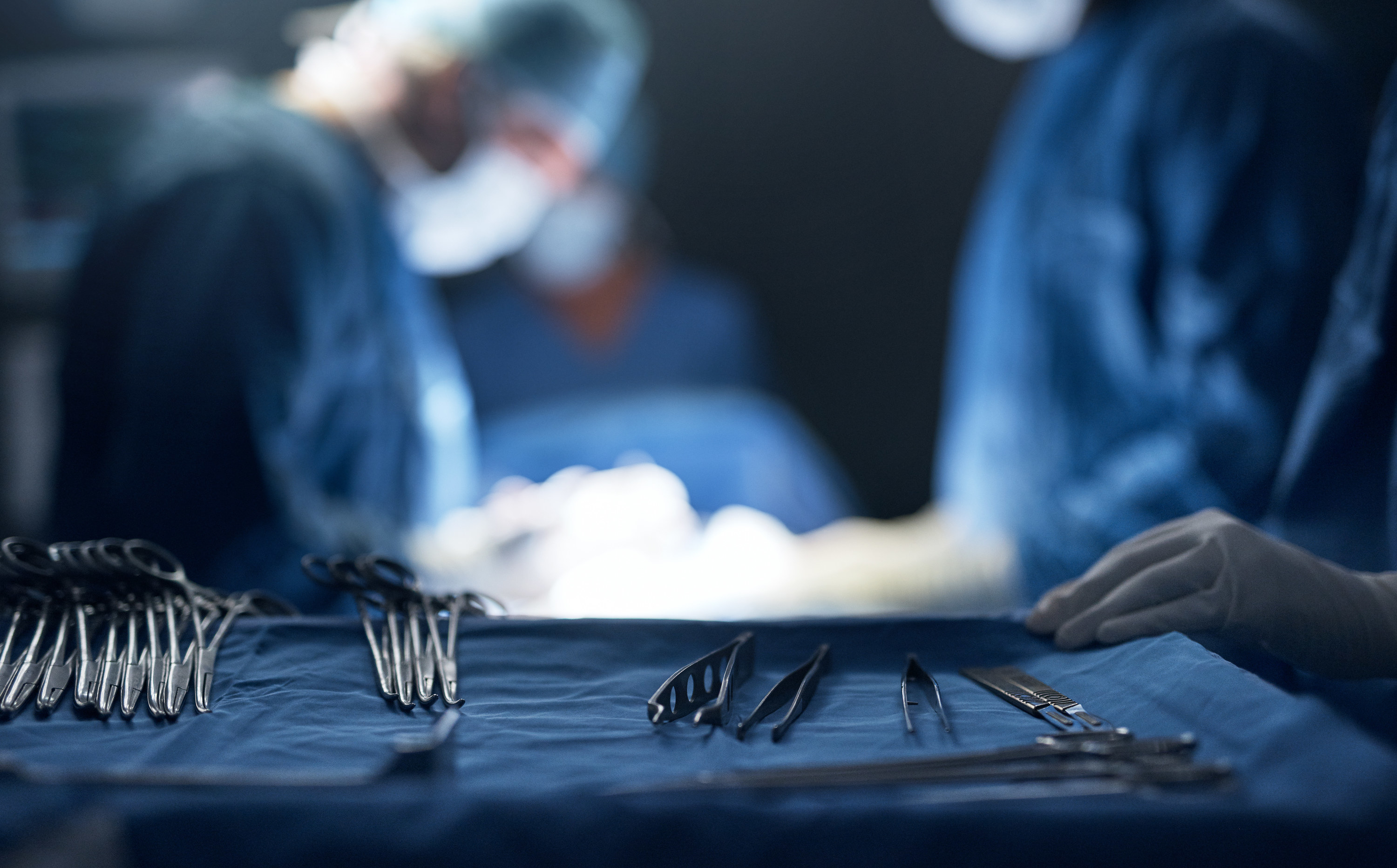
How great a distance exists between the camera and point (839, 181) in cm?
242

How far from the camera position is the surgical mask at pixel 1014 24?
7.53ft

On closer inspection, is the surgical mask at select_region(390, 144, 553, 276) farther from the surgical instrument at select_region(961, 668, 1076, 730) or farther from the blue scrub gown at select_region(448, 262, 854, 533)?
the surgical instrument at select_region(961, 668, 1076, 730)

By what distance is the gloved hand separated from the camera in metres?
0.91

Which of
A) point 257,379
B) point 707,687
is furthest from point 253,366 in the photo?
point 707,687

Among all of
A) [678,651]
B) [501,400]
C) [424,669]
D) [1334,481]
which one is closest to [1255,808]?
[678,651]

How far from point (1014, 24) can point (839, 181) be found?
0.60 meters

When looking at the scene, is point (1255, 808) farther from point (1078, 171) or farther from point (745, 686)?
point (1078, 171)

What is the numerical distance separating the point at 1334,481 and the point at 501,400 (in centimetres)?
190

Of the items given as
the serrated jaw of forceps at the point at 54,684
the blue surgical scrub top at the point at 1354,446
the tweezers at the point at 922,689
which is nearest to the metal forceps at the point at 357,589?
the serrated jaw of forceps at the point at 54,684

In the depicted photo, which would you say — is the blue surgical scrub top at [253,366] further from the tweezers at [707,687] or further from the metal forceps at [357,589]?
the tweezers at [707,687]

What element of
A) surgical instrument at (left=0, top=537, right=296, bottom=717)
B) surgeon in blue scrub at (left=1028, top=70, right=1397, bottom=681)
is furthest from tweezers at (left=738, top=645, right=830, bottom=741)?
surgical instrument at (left=0, top=537, right=296, bottom=717)

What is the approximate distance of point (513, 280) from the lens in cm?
251

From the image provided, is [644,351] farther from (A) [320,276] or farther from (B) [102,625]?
(B) [102,625]

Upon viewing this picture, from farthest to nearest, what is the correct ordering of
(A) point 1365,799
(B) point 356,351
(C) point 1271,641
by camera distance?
(B) point 356,351 → (C) point 1271,641 → (A) point 1365,799
